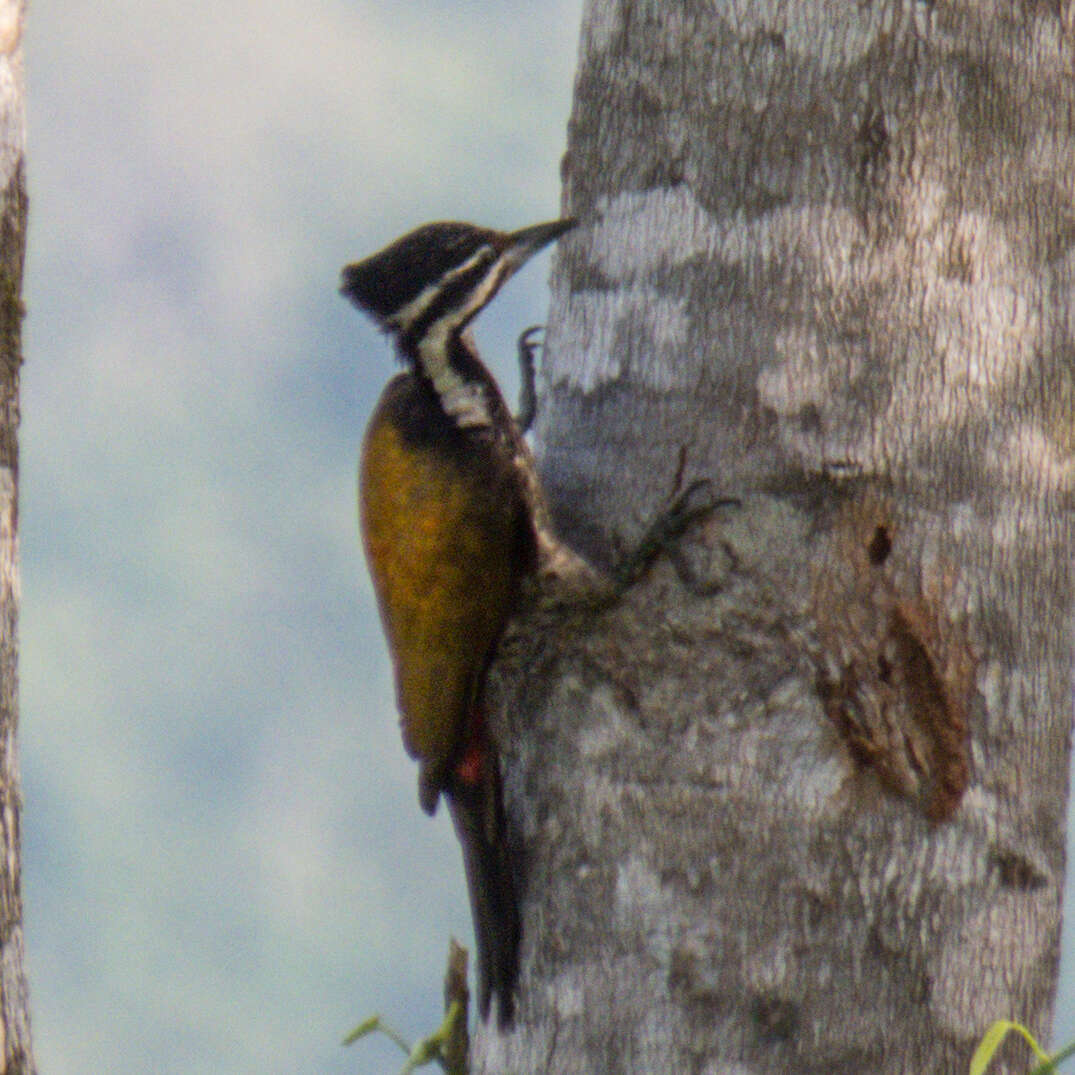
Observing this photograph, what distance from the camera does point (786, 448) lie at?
277cm

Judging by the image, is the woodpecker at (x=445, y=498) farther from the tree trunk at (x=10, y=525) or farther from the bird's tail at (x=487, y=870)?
the tree trunk at (x=10, y=525)

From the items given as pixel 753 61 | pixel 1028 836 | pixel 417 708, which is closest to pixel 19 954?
pixel 417 708

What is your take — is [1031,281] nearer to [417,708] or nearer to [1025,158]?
[1025,158]

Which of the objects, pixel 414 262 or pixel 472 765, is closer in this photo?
pixel 472 765

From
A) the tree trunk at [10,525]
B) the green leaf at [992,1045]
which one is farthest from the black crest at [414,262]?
the green leaf at [992,1045]

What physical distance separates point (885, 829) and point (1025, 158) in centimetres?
118

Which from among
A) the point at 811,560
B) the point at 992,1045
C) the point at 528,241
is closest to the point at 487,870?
the point at 811,560

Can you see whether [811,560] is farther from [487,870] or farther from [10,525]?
[10,525]

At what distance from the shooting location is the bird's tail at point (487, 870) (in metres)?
2.85

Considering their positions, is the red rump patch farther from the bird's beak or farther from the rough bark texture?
the bird's beak

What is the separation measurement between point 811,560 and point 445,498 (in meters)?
1.07

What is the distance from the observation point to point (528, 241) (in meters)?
3.54

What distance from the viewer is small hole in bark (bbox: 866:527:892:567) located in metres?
2.71

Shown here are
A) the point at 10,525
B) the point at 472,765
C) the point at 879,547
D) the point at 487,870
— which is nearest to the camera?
the point at 10,525
